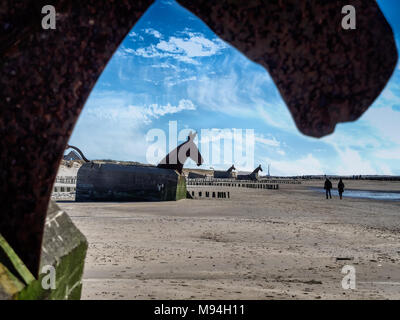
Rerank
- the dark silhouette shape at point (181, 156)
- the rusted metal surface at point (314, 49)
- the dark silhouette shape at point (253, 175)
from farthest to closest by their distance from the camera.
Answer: the dark silhouette shape at point (253, 175) → the dark silhouette shape at point (181, 156) → the rusted metal surface at point (314, 49)

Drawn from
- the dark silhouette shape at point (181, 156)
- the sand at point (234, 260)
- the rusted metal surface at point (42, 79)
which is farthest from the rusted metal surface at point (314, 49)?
the dark silhouette shape at point (181, 156)

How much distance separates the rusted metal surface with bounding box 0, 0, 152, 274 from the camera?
129 cm

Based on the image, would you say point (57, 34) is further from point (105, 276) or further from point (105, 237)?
point (105, 237)

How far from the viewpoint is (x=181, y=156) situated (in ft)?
59.0

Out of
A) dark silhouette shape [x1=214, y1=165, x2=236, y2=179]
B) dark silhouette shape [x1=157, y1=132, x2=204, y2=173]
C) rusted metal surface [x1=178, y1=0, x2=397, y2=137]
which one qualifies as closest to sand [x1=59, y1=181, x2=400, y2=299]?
rusted metal surface [x1=178, y1=0, x2=397, y2=137]

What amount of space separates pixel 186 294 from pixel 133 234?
175 inches

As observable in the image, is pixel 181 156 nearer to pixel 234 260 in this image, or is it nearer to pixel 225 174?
pixel 234 260

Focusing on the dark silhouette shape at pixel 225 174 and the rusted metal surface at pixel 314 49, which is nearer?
the rusted metal surface at pixel 314 49

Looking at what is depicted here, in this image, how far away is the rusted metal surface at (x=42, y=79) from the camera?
50.8 inches

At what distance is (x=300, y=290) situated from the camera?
415 cm

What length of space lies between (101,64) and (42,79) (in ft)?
0.75

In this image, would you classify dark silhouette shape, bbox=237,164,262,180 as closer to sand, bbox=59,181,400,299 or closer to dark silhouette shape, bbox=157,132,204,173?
dark silhouette shape, bbox=157,132,204,173

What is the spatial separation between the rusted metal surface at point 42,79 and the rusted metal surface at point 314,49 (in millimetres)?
375

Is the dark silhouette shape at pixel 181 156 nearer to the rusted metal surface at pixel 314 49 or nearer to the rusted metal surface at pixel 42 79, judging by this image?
the rusted metal surface at pixel 42 79
